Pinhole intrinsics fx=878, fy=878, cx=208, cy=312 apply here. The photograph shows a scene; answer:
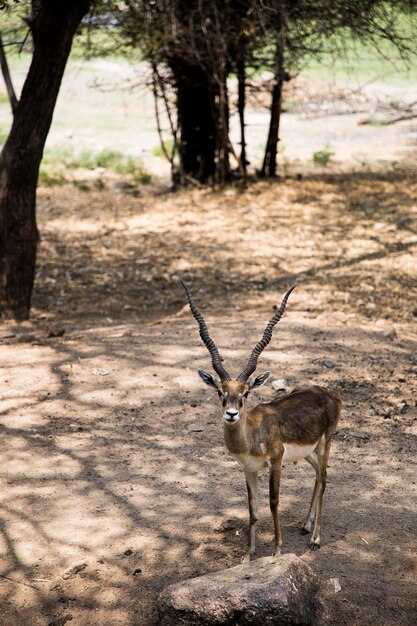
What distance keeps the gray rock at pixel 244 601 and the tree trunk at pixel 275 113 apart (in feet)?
32.2

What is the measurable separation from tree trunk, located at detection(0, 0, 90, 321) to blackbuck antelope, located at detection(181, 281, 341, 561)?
4.94 meters

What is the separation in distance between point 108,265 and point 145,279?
0.93 m

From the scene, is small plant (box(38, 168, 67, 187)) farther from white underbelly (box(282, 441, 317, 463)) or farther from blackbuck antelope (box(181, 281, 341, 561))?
white underbelly (box(282, 441, 317, 463))

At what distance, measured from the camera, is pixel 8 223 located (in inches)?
390

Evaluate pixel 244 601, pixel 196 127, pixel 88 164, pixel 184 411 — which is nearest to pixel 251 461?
pixel 244 601

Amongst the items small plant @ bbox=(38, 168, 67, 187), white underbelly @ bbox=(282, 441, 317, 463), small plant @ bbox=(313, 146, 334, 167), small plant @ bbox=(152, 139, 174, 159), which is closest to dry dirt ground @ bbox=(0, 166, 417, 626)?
white underbelly @ bbox=(282, 441, 317, 463)

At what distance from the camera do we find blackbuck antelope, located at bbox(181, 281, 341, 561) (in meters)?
5.11

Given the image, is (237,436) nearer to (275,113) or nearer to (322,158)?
(275,113)

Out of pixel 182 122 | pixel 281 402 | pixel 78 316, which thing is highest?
pixel 182 122

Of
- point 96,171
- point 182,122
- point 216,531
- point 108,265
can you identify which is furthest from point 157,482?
point 96,171

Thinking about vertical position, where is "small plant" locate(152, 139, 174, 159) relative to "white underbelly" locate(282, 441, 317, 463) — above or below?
above

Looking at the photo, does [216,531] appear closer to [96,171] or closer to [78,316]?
[78,316]

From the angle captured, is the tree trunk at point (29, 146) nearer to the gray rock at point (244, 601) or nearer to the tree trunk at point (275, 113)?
the tree trunk at point (275, 113)

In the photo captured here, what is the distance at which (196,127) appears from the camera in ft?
53.6
